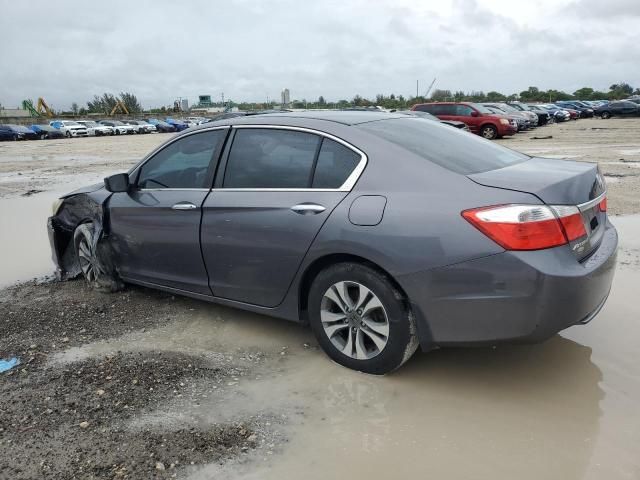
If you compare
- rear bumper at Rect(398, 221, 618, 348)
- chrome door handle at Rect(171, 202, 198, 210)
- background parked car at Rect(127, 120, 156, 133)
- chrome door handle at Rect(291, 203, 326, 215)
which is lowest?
background parked car at Rect(127, 120, 156, 133)

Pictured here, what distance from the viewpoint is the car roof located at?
3.81m

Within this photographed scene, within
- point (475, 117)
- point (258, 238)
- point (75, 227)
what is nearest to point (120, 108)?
point (475, 117)

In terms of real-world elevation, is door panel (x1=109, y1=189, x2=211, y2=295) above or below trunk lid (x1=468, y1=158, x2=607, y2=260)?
below

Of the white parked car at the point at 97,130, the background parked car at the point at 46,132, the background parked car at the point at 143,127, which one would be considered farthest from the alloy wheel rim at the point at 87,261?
the background parked car at the point at 143,127

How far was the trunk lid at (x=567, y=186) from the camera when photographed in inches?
118

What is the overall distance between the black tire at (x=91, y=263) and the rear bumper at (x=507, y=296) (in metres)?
3.05

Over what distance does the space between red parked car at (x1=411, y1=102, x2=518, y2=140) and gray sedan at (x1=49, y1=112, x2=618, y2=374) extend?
19.8 meters

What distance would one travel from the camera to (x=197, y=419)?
3.11 metres

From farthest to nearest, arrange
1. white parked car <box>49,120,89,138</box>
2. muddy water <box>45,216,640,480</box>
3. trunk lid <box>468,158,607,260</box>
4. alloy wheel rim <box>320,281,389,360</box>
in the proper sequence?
1. white parked car <box>49,120,89,138</box>
2. alloy wheel rim <box>320,281,389,360</box>
3. trunk lid <box>468,158,607,260</box>
4. muddy water <box>45,216,640,480</box>

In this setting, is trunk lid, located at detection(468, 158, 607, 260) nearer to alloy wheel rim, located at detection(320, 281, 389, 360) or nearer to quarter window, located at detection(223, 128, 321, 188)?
alloy wheel rim, located at detection(320, 281, 389, 360)

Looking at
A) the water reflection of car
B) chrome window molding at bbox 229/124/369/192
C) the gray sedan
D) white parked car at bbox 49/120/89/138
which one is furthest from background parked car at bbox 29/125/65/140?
chrome window molding at bbox 229/124/369/192

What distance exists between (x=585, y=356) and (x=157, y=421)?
274 centimetres

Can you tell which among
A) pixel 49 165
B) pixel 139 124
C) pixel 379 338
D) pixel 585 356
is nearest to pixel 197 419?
pixel 379 338

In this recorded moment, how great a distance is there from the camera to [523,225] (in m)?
2.82
